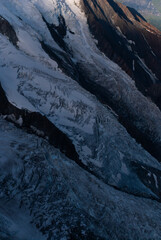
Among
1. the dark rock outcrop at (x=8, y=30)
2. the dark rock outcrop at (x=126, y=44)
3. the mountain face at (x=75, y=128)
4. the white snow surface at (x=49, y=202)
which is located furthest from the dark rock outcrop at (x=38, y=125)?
the dark rock outcrop at (x=126, y=44)

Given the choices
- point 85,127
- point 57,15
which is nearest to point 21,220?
point 85,127

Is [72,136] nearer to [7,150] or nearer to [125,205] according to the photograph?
[125,205]

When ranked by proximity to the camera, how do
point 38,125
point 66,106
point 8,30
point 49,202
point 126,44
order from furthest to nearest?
point 126,44 → point 8,30 → point 66,106 → point 38,125 → point 49,202

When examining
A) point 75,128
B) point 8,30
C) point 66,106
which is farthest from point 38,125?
point 8,30

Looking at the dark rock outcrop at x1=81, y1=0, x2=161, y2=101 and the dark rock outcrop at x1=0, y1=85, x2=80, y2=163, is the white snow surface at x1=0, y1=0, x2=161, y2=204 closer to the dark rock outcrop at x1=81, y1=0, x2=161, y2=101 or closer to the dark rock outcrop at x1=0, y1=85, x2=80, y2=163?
the dark rock outcrop at x1=0, y1=85, x2=80, y2=163

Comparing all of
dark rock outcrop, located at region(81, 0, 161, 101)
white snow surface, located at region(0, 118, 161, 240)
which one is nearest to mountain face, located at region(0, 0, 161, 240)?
white snow surface, located at region(0, 118, 161, 240)

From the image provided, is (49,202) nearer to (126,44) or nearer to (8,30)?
(8,30)

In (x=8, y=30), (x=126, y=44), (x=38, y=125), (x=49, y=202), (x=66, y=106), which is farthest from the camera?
(x=126, y=44)

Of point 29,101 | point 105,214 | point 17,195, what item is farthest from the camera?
point 29,101
